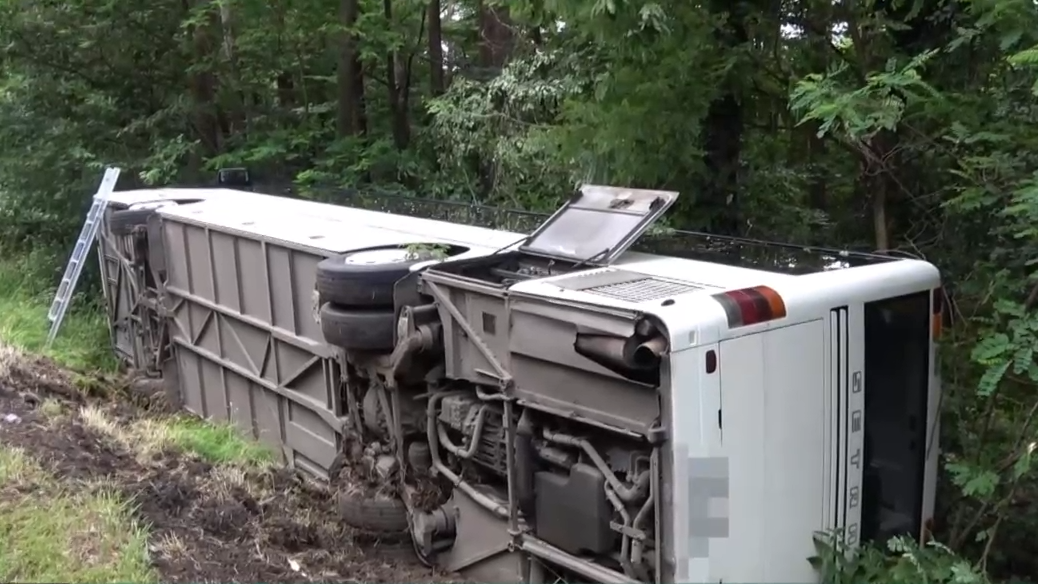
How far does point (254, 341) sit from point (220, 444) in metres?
0.88

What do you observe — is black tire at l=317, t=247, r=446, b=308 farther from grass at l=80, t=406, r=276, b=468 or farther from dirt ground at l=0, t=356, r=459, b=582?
grass at l=80, t=406, r=276, b=468

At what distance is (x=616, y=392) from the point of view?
14.6ft

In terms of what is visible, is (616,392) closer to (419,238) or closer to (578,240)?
(578,240)

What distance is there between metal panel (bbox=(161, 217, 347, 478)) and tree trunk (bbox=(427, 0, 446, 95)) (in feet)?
22.1

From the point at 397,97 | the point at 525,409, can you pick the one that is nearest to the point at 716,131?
the point at 525,409

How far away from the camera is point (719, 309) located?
169 inches

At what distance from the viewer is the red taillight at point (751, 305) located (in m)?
4.32

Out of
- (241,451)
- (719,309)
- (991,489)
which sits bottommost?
(241,451)

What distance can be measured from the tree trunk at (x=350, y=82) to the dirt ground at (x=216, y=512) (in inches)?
316

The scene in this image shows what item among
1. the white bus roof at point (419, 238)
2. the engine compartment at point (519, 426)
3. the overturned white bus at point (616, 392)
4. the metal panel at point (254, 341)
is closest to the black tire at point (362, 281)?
the overturned white bus at point (616, 392)

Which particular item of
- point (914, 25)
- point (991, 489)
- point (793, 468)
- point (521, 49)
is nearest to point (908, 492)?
point (991, 489)

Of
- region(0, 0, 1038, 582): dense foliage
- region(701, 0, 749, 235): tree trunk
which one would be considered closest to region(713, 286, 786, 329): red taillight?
region(0, 0, 1038, 582): dense foliage

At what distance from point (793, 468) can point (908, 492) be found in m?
0.99

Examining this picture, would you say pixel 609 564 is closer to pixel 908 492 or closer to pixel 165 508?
pixel 908 492
